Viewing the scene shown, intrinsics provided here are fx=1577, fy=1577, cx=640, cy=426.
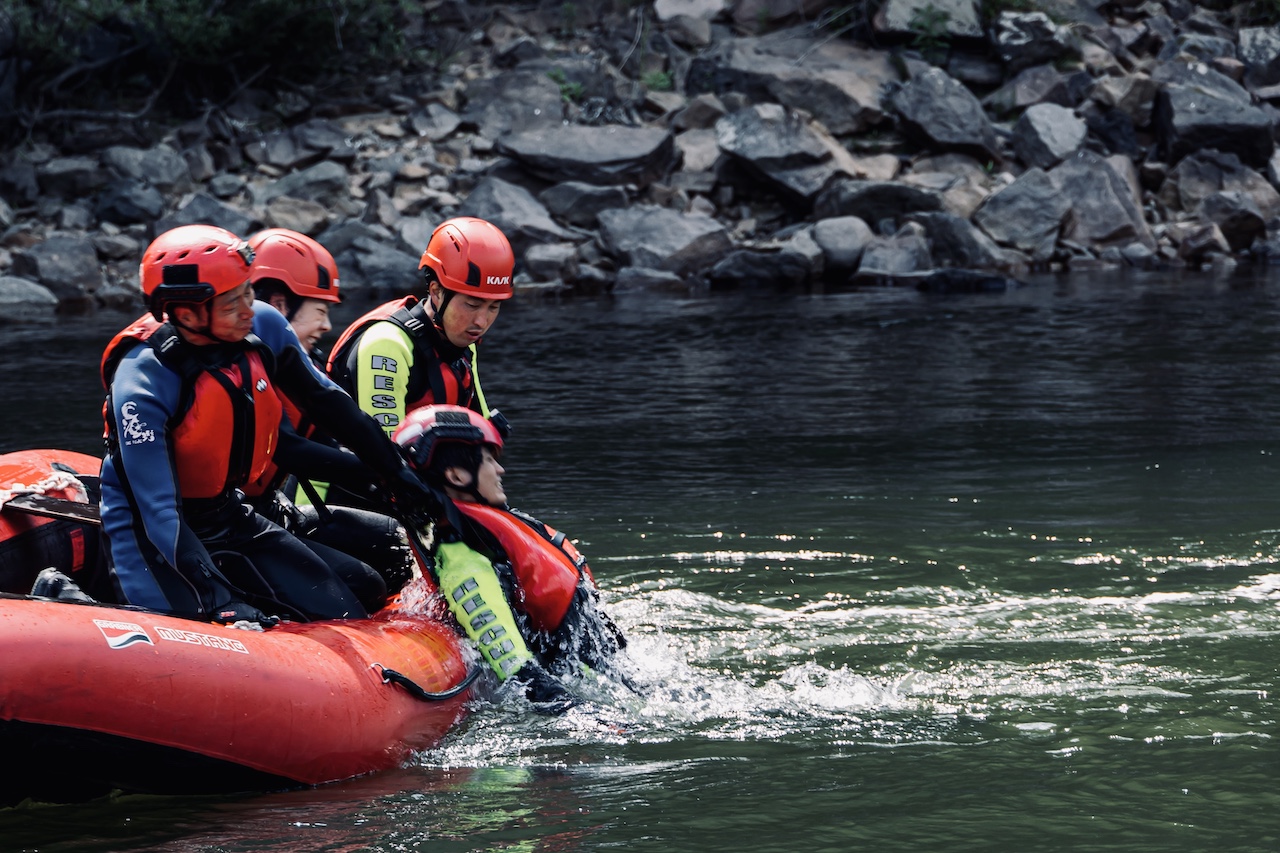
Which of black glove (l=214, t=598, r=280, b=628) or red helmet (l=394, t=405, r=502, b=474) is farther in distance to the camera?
red helmet (l=394, t=405, r=502, b=474)

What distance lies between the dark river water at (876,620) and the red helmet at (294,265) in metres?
1.73

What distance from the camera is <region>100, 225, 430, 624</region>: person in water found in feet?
14.8

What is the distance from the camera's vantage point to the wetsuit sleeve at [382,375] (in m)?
5.62

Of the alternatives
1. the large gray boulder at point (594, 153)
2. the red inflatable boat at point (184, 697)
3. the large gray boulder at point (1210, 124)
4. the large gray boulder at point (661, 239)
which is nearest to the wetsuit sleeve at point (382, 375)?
the red inflatable boat at point (184, 697)

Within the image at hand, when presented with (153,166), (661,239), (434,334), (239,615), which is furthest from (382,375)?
(153,166)

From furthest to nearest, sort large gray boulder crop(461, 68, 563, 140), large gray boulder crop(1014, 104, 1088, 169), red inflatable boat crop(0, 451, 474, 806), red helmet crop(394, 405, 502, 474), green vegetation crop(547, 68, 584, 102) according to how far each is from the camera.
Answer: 1. green vegetation crop(547, 68, 584, 102)
2. large gray boulder crop(461, 68, 563, 140)
3. large gray boulder crop(1014, 104, 1088, 169)
4. red helmet crop(394, 405, 502, 474)
5. red inflatable boat crop(0, 451, 474, 806)

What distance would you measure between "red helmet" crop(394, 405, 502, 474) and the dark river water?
85 cm

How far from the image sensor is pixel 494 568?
5.12 m

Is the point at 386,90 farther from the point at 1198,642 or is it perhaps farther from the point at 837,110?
the point at 1198,642


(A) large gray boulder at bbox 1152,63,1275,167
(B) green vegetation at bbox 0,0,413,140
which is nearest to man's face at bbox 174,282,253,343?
(B) green vegetation at bbox 0,0,413,140

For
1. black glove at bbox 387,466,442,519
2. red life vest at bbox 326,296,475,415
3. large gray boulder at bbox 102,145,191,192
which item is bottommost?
black glove at bbox 387,466,442,519

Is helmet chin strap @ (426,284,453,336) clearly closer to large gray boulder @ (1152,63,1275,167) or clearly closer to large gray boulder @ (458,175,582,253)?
large gray boulder @ (458,175,582,253)

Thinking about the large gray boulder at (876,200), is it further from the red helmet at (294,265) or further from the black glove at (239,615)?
the black glove at (239,615)

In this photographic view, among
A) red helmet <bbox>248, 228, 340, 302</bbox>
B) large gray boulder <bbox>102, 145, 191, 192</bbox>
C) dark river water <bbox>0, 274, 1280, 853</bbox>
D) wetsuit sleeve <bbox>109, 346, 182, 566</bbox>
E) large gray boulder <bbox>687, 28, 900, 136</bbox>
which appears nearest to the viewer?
dark river water <bbox>0, 274, 1280, 853</bbox>
